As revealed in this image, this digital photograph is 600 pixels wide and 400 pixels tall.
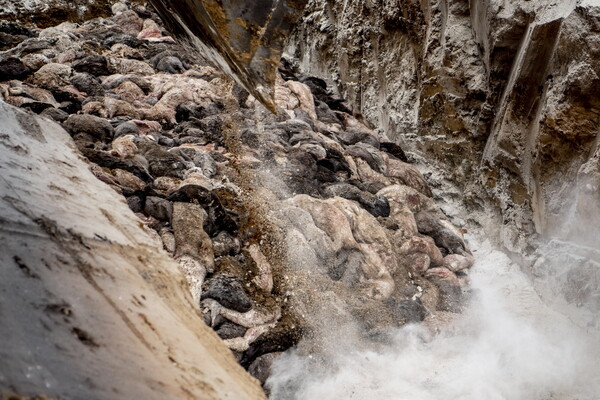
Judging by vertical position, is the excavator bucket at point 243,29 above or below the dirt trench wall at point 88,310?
above

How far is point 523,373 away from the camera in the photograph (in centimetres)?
298

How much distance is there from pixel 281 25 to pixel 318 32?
7712 mm

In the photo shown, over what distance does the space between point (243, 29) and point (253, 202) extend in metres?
1.76

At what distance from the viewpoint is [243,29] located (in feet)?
9.19

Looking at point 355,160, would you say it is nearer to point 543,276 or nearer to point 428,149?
point 428,149

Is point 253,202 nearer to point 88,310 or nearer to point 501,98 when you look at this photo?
point 88,310

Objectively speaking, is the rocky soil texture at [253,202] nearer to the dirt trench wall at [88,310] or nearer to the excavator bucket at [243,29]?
the dirt trench wall at [88,310]

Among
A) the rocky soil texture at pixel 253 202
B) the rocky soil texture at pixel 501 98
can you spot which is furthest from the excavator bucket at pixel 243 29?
the rocky soil texture at pixel 501 98

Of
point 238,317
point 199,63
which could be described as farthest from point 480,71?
point 199,63

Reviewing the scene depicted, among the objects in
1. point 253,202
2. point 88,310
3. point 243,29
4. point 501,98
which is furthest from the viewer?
point 501,98

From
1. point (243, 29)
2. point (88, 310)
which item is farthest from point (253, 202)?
point (88, 310)

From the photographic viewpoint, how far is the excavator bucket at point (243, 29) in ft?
8.91

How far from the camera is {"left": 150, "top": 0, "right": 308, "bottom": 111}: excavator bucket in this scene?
2717 mm

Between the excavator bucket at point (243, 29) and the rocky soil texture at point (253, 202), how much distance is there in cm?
116
